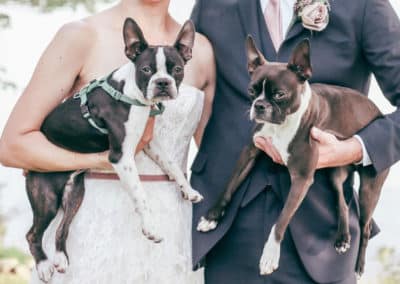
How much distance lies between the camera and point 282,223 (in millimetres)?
3205

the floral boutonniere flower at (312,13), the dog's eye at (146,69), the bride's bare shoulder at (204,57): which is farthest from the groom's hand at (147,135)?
the floral boutonniere flower at (312,13)

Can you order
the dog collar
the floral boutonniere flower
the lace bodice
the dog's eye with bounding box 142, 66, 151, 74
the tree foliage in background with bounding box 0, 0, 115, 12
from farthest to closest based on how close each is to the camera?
1. the tree foliage in background with bounding box 0, 0, 115, 12
2. the lace bodice
3. the floral boutonniere flower
4. the dog collar
5. the dog's eye with bounding box 142, 66, 151, 74

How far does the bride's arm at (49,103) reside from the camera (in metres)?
3.43

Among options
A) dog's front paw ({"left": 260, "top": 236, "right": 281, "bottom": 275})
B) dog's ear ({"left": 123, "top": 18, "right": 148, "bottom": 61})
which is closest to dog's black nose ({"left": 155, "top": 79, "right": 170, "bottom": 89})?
dog's ear ({"left": 123, "top": 18, "right": 148, "bottom": 61})

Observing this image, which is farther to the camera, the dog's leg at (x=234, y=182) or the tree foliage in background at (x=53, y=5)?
the tree foliage in background at (x=53, y=5)

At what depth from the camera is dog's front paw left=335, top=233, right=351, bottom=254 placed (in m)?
3.44

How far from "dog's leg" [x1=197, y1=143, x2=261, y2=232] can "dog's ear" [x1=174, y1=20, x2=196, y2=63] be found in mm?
495

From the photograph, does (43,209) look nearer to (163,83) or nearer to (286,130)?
(163,83)

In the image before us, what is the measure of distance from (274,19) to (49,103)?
3.47 feet

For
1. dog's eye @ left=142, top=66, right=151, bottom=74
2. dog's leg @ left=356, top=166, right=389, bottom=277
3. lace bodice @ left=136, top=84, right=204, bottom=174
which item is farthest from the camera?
lace bodice @ left=136, top=84, right=204, bottom=174

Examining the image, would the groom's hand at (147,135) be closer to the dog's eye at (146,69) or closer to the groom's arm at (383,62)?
the dog's eye at (146,69)

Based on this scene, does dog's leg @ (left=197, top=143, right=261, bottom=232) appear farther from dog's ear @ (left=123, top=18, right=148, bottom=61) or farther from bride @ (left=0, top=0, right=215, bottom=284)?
dog's ear @ (left=123, top=18, right=148, bottom=61)

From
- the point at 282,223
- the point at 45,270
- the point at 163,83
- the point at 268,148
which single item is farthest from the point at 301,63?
the point at 45,270

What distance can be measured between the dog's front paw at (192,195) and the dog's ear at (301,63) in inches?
28.9
